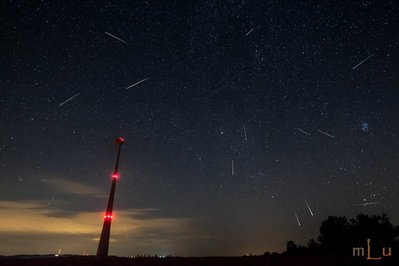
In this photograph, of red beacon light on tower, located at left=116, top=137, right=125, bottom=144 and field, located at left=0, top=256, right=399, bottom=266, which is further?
red beacon light on tower, located at left=116, top=137, right=125, bottom=144

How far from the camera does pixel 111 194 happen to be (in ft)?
187

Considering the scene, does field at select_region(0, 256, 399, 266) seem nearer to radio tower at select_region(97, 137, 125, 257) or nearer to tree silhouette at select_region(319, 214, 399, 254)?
radio tower at select_region(97, 137, 125, 257)

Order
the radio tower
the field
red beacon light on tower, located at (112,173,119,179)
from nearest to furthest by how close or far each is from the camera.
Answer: the field < the radio tower < red beacon light on tower, located at (112,173,119,179)

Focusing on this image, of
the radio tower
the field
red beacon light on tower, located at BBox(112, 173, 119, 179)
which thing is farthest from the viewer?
red beacon light on tower, located at BBox(112, 173, 119, 179)

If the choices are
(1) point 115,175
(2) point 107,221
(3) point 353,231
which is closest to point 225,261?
(2) point 107,221

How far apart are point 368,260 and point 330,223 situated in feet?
148

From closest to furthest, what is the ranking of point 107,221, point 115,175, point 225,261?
point 225,261 → point 107,221 → point 115,175

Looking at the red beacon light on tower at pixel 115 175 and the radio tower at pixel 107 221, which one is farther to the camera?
the red beacon light on tower at pixel 115 175

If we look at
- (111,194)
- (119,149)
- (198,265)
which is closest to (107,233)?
(111,194)

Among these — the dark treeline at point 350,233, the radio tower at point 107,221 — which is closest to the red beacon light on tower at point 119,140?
the radio tower at point 107,221

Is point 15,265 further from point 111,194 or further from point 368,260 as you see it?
point 111,194

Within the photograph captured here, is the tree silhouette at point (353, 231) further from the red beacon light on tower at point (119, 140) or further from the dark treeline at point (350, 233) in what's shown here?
the red beacon light on tower at point (119, 140)

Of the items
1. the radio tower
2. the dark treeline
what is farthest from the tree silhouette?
the radio tower

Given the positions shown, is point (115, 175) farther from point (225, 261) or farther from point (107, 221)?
point (225, 261)
